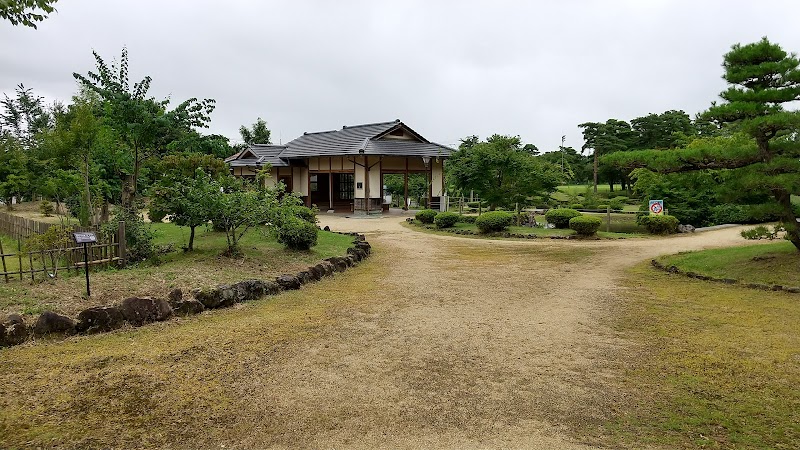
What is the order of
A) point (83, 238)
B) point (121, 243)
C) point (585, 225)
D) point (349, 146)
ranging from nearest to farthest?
point (83, 238) < point (121, 243) < point (585, 225) < point (349, 146)

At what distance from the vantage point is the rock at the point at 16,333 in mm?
5117

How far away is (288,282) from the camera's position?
807 cm

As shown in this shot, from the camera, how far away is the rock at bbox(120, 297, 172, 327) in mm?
5902

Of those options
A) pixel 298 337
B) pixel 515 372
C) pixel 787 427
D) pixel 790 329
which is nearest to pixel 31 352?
pixel 298 337

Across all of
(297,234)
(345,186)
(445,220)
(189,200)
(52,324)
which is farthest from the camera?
(345,186)

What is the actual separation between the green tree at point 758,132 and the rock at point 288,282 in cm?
657

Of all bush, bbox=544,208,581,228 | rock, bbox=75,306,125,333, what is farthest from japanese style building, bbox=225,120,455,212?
rock, bbox=75,306,125,333

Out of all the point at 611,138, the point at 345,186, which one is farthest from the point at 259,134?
the point at 611,138

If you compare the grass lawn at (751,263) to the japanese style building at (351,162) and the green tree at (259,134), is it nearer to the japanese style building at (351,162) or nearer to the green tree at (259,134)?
the japanese style building at (351,162)

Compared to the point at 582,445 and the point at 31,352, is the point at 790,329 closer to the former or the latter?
Result: the point at 582,445

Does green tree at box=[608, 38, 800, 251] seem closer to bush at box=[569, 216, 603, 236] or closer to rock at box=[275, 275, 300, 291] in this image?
bush at box=[569, 216, 603, 236]

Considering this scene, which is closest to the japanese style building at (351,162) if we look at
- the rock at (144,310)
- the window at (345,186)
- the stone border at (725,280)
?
the window at (345,186)

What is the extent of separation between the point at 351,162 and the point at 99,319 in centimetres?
1986

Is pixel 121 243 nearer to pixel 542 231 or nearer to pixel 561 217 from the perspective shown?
pixel 542 231
